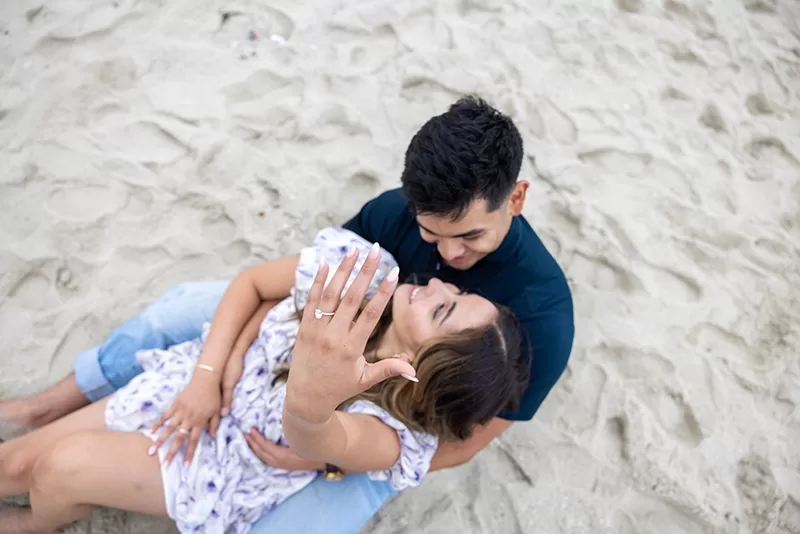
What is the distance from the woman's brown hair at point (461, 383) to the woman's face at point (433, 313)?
3 cm

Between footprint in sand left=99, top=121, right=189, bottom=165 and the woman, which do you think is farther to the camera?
footprint in sand left=99, top=121, right=189, bottom=165

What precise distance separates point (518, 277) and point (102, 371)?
155cm

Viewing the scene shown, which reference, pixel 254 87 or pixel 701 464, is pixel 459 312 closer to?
pixel 701 464

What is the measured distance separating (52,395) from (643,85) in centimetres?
343

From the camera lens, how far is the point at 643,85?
12.6ft

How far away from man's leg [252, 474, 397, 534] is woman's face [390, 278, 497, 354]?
0.48 m

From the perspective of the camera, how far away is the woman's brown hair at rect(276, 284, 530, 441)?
1938 millimetres

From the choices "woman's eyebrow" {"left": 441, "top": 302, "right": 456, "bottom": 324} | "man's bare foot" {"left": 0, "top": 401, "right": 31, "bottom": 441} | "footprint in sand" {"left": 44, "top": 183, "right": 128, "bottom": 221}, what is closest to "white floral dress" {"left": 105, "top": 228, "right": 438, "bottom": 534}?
"woman's eyebrow" {"left": 441, "top": 302, "right": 456, "bottom": 324}

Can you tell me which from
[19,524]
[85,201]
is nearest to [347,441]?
[19,524]

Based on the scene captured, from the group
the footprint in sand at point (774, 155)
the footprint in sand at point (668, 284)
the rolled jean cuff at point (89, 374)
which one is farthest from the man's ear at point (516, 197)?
the footprint in sand at point (774, 155)

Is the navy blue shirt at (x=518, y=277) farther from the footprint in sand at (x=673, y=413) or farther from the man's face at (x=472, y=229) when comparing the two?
the footprint in sand at (x=673, y=413)

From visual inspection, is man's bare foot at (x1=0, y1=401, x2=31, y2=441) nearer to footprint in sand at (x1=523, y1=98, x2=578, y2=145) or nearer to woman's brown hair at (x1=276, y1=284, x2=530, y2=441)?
woman's brown hair at (x1=276, y1=284, x2=530, y2=441)

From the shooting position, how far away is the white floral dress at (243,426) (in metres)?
1.99

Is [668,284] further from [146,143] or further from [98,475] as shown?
[146,143]
